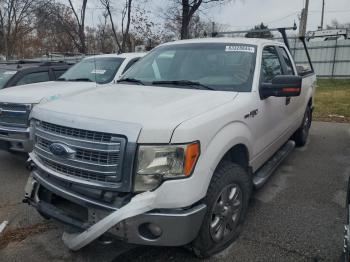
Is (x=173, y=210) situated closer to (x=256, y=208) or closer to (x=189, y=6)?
(x=256, y=208)

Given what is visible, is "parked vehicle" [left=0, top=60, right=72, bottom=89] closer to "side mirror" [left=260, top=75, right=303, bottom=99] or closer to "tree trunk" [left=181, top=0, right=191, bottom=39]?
"side mirror" [left=260, top=75, right=303, bottom=99]

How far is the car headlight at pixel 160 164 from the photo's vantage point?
2.32 m

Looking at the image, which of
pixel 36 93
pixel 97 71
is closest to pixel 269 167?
pixel 36 93

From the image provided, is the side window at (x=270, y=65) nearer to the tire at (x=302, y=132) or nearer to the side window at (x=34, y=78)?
the tire at (x=302, y=132)

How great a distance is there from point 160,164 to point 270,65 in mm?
2400

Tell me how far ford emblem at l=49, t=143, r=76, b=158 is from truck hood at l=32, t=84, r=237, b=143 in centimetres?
17

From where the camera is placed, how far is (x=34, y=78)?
7.14 meters

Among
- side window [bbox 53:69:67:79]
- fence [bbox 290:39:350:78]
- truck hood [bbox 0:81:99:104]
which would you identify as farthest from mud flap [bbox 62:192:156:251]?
fence [bbox 290:39:350:78]

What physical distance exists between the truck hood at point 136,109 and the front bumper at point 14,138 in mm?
2041

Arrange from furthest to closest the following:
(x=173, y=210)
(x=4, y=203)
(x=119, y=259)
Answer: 1. (x=4, y=203)
2. (x=119, y=259)
3. (x=173, y=210)

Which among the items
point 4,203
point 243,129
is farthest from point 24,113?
point 243,129

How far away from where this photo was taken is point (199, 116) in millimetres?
2564

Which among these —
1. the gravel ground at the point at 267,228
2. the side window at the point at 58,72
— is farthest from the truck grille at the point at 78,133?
the side window at the point at 58,72

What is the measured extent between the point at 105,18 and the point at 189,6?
6845mm
